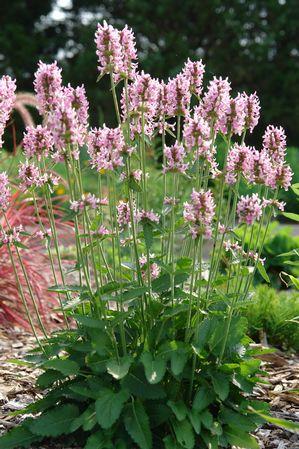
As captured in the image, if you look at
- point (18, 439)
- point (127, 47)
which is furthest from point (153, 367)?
point (127, 47)

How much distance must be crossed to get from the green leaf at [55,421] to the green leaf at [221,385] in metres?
0.50

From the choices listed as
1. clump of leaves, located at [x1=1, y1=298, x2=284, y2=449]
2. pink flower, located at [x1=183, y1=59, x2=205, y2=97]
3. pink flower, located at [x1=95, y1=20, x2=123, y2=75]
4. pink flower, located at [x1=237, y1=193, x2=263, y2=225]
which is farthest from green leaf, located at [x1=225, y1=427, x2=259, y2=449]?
pink flower, located at [x1=95, y1=20, x2=123, y2=75]

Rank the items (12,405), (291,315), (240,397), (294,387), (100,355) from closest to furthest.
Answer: (100,355) < (240,397) < (12,405) < (294,387) < (291,315)

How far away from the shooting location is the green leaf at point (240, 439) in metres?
2.25

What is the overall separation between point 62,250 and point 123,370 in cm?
437

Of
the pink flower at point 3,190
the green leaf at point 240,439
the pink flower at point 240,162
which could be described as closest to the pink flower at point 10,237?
the pink flower at point 3,190

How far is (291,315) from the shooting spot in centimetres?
379

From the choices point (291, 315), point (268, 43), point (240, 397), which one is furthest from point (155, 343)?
point (268, 43)

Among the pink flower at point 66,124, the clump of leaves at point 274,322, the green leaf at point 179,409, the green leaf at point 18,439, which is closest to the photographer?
the pink flower at point 66,124

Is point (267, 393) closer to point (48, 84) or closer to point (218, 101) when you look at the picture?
point (218, 101)

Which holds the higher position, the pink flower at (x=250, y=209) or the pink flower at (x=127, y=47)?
the pink flower at (x=127, y=47)

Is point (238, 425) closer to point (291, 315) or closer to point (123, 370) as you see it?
point (123, 370)

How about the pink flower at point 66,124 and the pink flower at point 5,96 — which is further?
the pink flower at point 5,96

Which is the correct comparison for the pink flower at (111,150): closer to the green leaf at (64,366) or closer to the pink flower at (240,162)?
the pink flower at (240,162)
